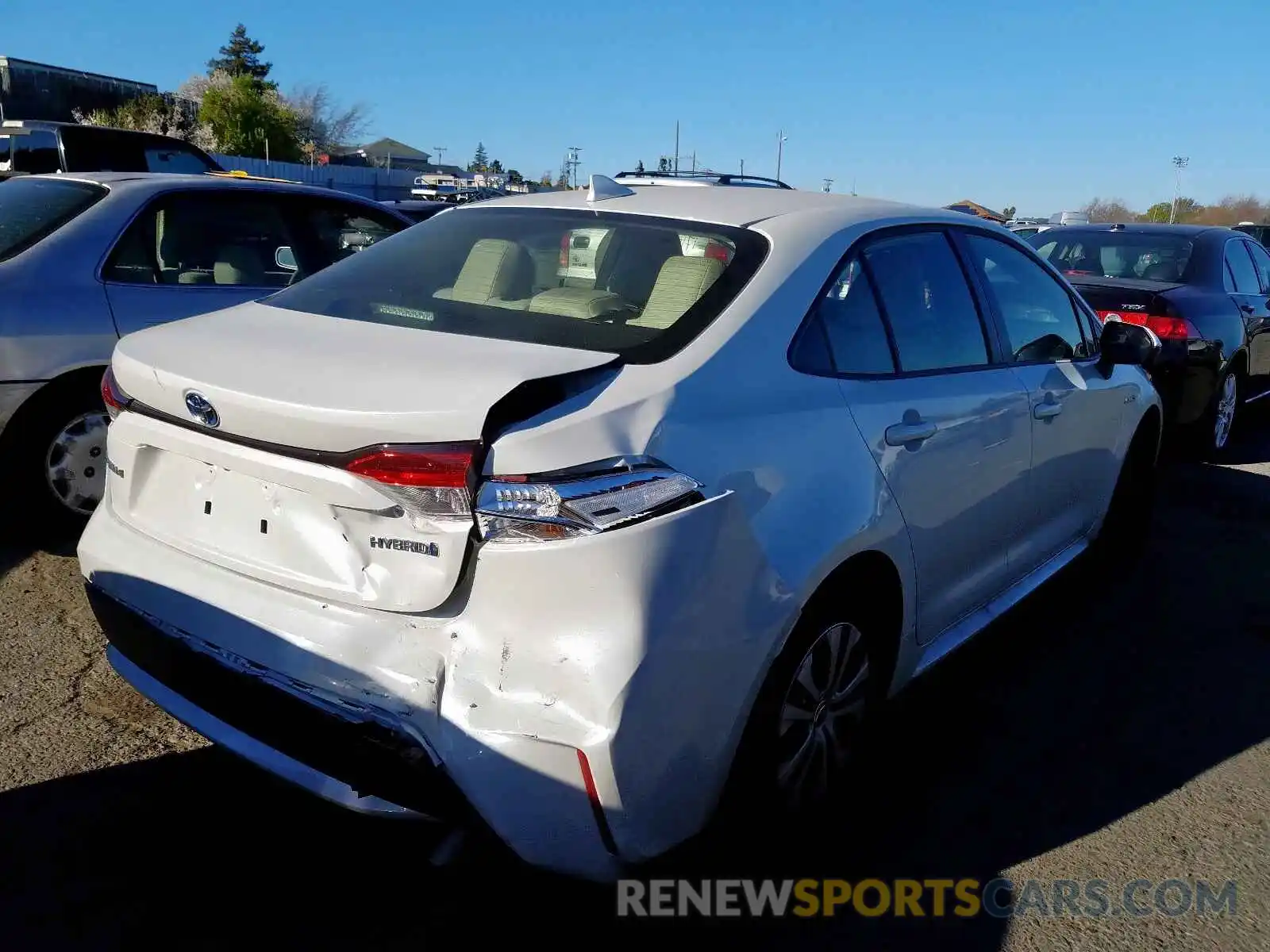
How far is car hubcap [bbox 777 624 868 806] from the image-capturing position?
2.55m

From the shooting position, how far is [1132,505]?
16.6 feet

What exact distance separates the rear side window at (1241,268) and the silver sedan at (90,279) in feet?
21.3

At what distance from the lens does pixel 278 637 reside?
2.24 m

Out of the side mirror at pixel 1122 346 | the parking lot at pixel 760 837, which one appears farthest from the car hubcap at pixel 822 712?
the side mirror at pixel 1122 346

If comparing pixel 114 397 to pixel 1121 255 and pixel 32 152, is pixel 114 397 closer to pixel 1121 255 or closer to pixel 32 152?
pixel 1121 255

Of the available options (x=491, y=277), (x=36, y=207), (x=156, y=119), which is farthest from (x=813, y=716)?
(x=156, y=119)

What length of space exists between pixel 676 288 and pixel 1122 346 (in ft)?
7.82

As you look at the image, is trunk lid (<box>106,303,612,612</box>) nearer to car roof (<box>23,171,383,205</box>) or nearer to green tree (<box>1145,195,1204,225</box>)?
car roof (<box>23,171,383,205</box>)

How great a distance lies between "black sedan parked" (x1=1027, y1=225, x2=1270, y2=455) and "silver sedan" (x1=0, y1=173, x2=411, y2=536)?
17.3 ft

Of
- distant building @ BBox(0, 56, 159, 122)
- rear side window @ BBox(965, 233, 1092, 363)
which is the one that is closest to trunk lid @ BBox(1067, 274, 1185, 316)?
rear side window @ BBox(965, 233, 1092, 363)

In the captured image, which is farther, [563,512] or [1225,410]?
[1225,410]

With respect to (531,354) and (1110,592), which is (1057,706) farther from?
(531,354)

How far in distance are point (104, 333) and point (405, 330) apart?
2.64 metres

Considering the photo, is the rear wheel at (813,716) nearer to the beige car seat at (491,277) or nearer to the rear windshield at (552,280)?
the rear windshield at (552,280)
